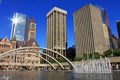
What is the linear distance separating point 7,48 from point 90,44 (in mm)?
81831

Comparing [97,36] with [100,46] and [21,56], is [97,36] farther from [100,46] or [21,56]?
[21,56]

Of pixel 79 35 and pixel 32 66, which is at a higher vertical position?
pixel 79 35

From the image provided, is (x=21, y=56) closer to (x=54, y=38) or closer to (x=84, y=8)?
(x=54, y=38)

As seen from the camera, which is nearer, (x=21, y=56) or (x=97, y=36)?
(x=21, y=56)

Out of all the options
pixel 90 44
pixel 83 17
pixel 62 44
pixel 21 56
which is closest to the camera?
pixel 21 56

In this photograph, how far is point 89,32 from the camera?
162 metres

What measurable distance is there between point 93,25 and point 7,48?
8766 cm

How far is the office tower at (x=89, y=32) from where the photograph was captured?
158 metres

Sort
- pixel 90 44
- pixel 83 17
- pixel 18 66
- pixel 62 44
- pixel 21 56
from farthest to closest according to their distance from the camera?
Answer: pixel 62 44 → pixel 83 17 → pixel 90 44 → pixel 21 56 → pixel 18 66

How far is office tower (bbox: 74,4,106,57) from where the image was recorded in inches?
6216

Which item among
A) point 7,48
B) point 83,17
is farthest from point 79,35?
point 7,48

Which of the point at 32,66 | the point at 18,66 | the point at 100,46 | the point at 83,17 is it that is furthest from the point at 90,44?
the point at 18,66

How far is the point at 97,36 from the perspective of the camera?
161 m

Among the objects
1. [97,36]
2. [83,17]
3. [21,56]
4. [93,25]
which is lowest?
[21,56]
